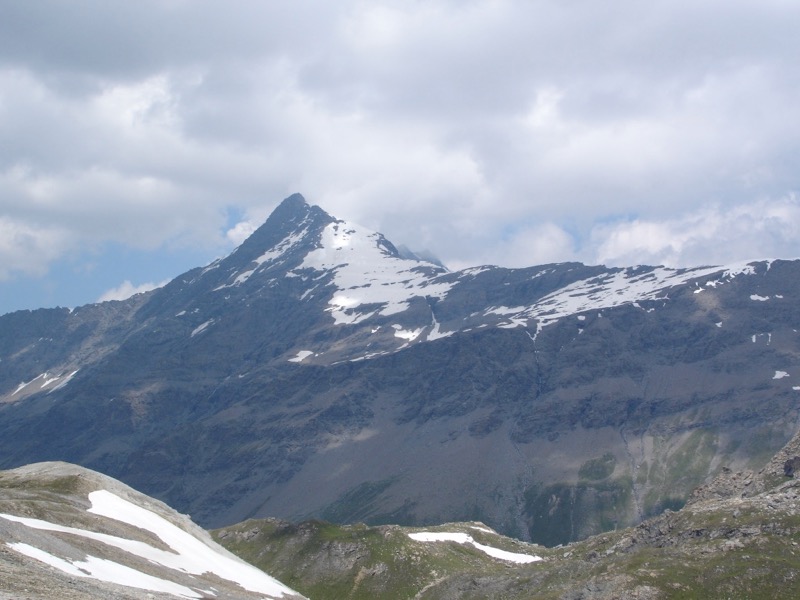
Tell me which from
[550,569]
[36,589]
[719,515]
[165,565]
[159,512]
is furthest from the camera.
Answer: [159,512]

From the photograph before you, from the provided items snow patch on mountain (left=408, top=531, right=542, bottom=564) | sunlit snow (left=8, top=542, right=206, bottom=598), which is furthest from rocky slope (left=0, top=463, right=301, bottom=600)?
snow patch on mountain (left=408, top=531, right=542, bottom=564)

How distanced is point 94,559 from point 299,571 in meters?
80.1

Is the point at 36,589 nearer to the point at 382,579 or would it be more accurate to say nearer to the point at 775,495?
the point at 775,495

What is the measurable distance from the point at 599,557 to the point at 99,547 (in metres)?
58.1

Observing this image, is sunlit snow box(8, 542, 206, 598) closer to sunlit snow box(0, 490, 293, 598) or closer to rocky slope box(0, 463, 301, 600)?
rocky slope box(0, 463, 301, 600)

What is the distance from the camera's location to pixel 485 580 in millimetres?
117188

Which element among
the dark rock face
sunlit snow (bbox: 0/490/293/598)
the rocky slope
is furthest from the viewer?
the dark rock face

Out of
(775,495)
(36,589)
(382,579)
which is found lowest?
(382,579)

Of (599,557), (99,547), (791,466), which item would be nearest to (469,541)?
(599,557)

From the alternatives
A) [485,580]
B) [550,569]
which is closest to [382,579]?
[485,580]

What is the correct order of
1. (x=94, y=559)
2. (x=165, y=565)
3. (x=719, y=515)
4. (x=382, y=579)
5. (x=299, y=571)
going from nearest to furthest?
(x=94, y=559), (x=165, y=565), (x=719, y=515), (x=382, y=579), (x=299, y=571)

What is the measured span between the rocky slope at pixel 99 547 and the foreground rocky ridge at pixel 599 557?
25497 millimetres

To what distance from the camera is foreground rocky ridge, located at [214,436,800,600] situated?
85375 mm

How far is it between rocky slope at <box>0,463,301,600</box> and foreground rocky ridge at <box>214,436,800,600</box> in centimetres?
2550
